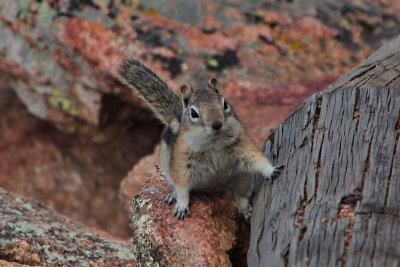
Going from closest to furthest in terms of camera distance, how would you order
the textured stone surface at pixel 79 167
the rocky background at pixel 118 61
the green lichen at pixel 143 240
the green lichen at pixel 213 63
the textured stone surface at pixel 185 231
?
1. the textured stone surface at pixel 185 231
2. the green lichen at pixel 143 240
3. the rocky background at pixel 118 61
4. the green lichen at pixel 213 63
5. the textured stone surface at pixel 79 167

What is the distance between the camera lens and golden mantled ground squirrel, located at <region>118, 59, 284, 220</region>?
4668mm

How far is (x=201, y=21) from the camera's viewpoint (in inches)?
357

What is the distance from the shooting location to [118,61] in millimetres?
8188

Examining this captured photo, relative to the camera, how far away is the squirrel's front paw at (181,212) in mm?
4723

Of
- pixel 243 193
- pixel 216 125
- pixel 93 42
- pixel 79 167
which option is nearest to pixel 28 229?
pixel 243 193

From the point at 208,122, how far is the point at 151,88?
1280mm

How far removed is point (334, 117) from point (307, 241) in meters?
1.06

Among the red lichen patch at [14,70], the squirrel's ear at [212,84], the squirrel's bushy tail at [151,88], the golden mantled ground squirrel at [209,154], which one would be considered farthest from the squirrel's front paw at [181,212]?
the red lichen patch at [14,70]

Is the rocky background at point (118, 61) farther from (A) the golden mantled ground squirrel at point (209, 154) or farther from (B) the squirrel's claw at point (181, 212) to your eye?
(B) the squirrel's claw at point (181, 212)

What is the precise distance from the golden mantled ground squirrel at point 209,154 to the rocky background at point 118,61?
2448 millimetres

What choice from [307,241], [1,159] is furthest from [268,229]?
[1,159]

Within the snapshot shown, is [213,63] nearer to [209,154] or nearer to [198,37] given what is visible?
[198,37]

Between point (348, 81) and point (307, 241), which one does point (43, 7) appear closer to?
point (348, 81)

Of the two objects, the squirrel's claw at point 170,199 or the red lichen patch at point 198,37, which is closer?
the squirrel's claw at point 170,199
